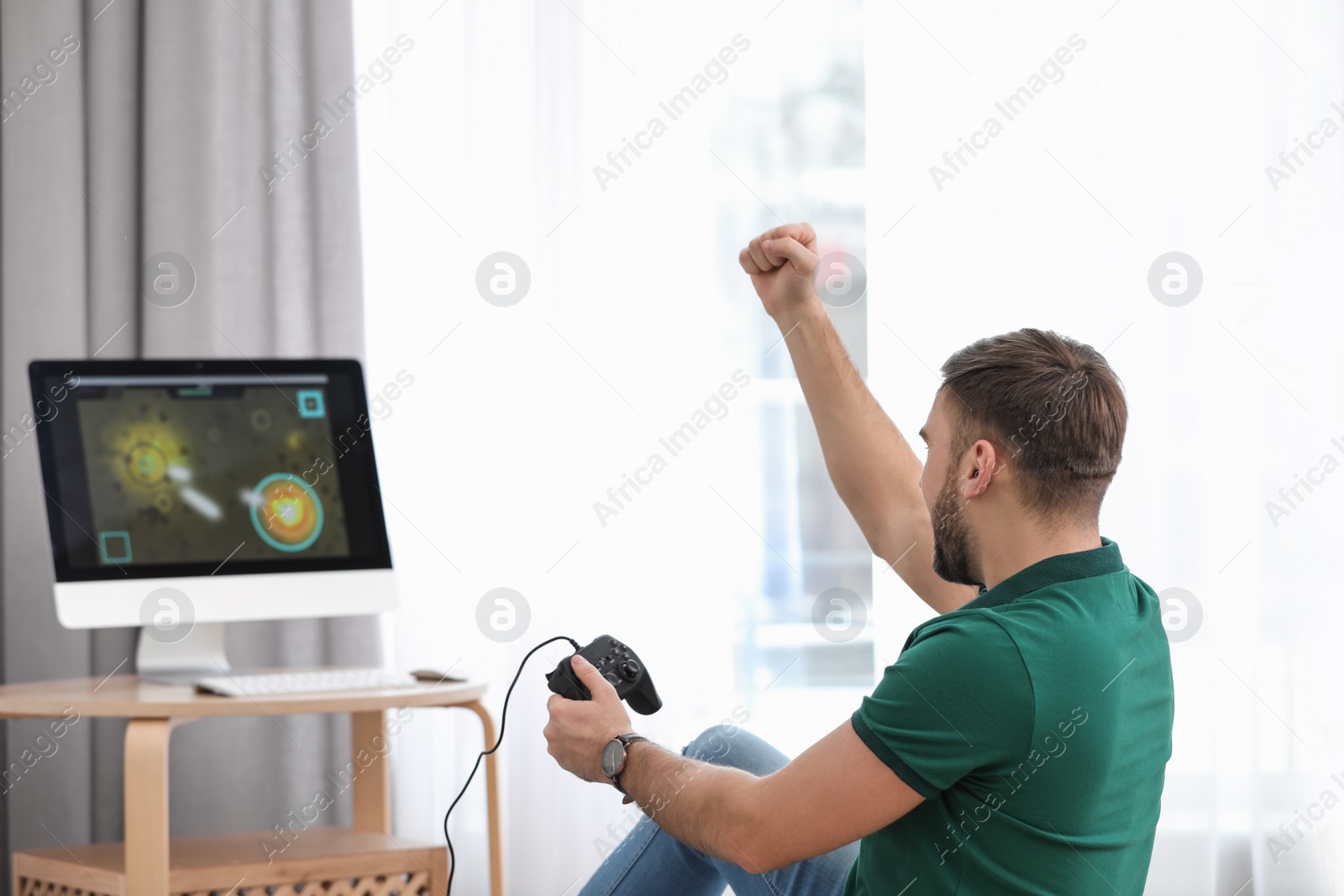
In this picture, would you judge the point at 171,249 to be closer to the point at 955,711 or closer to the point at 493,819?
the point at 493,819

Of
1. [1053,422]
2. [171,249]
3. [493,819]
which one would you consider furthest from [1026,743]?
[171,249]

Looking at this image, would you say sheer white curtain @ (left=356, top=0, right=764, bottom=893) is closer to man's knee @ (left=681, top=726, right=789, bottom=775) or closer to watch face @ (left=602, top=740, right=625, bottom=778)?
man's knee @ (left=681, top=726, right=789, bottom=775)

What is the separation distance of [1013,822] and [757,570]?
3.95 feet

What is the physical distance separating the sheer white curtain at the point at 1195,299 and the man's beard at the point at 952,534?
980 mm

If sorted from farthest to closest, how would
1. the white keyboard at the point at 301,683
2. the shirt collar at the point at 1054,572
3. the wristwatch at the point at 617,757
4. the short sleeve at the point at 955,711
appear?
the white keyboard at the point at 301,683, the wristwatch at the point at 617,757, the shirt collar at the point at 1054,572, the short sleeve at the point at 955,711

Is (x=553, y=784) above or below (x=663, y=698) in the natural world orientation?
below

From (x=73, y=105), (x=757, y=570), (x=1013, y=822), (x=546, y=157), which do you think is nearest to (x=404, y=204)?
(x=546, y=157)

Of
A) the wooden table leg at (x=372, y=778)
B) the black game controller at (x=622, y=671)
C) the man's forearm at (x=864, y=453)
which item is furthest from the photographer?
the wooden table leg at (x=372, y=778)

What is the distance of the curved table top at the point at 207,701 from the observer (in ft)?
4.42

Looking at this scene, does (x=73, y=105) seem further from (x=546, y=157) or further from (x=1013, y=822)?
(x=1013, y=822)

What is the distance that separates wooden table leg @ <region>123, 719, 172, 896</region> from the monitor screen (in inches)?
14.2

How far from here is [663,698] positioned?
2053 millimetres

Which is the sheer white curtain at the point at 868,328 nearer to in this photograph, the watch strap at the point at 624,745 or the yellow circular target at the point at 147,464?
the yellow circular target at the point at 147,464

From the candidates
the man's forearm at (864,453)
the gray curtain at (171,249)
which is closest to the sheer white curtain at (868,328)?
the gray curtain at (171,249)
